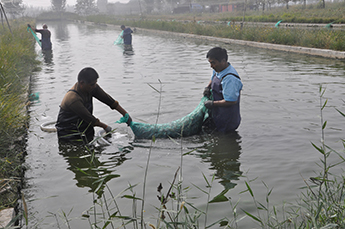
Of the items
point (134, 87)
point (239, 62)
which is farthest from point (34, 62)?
point (239, 62)

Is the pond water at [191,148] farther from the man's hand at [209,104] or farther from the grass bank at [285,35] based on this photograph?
the grass bank at [285,35]

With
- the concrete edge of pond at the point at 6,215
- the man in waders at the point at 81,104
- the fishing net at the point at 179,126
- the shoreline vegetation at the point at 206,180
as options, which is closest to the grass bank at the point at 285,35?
the shoreline vegetation at the point at 206,180

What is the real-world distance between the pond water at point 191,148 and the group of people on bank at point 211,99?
0.36 metres

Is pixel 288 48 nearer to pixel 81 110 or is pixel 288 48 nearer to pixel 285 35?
pixel 285 35

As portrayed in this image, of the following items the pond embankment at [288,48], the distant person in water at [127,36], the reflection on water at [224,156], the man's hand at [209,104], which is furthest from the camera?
the distant person in water at [127,36]

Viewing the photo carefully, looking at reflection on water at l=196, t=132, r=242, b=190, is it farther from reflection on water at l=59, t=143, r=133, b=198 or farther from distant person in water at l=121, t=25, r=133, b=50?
distant person in water at l=121, t=25, r=133, b=50

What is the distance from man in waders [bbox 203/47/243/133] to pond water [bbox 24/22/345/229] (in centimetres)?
36

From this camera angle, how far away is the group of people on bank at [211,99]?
5.25 metres

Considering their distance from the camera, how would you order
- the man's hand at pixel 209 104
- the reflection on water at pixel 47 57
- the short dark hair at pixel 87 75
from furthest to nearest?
the reflection on water at pixel 47 57
the man's hand at pixel 209 104
the short dark hair at pixel 87 75

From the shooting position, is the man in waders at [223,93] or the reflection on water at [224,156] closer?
the reflection on water at [224,156]

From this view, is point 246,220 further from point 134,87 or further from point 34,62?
point 34,62

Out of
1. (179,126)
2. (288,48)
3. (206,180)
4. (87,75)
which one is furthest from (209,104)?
(288,48)

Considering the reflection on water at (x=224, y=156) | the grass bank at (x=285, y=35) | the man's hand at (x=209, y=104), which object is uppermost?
the grass bank at (x=285, y=35)

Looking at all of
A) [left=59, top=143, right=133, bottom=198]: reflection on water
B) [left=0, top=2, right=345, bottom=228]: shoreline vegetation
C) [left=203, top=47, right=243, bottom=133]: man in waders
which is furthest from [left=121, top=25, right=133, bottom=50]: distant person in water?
[left=203, top=47, right=243, bottom=133]: man in waders
